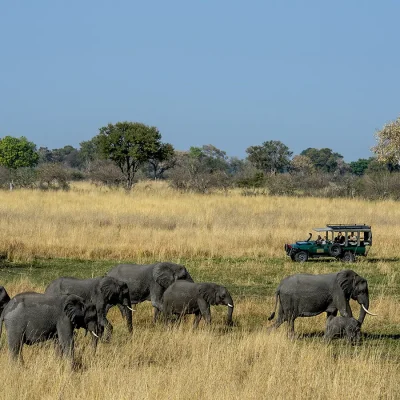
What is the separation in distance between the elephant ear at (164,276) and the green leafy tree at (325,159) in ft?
358

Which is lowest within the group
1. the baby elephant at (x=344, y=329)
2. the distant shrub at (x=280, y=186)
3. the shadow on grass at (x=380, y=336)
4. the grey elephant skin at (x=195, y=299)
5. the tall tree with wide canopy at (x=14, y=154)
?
the shadow on grass at (x=380, y=336)

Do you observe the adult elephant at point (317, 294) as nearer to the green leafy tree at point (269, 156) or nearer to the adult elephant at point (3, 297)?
the adult elephant at point (3, 297)

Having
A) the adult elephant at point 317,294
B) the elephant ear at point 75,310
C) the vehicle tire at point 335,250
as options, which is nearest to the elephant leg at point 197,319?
the adult elephant at point 317,294

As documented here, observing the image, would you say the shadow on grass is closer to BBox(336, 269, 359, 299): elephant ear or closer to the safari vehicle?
BBox(336, 269, 359, 299): elephant ear

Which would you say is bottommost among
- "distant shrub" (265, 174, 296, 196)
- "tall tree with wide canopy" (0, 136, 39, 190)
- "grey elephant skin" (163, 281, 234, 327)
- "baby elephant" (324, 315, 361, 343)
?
"baby elephant" (324, 315, 361, 343)

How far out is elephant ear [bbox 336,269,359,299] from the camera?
13.7 m

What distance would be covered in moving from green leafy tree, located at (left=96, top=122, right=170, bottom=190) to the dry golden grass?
35.2 feet

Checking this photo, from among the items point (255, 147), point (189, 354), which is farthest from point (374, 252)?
point (255, 147)

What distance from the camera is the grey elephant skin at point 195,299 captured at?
46.1 ft

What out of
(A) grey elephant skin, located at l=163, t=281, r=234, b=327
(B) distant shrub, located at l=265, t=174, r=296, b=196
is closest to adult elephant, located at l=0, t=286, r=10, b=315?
(A) grey elephant skin, located at l=163, t=281, r=234, b=327

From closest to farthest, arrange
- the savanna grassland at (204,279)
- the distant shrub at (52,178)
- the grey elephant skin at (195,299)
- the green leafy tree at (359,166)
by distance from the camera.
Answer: the savanna grassland at (204,279) → the grey elephant skin at (195,299) → the distant shrub at (52,178) → the green leafy tree at (359,166)

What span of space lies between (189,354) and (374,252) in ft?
54.8

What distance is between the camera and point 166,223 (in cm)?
3219

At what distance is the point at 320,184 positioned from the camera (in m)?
65.7
